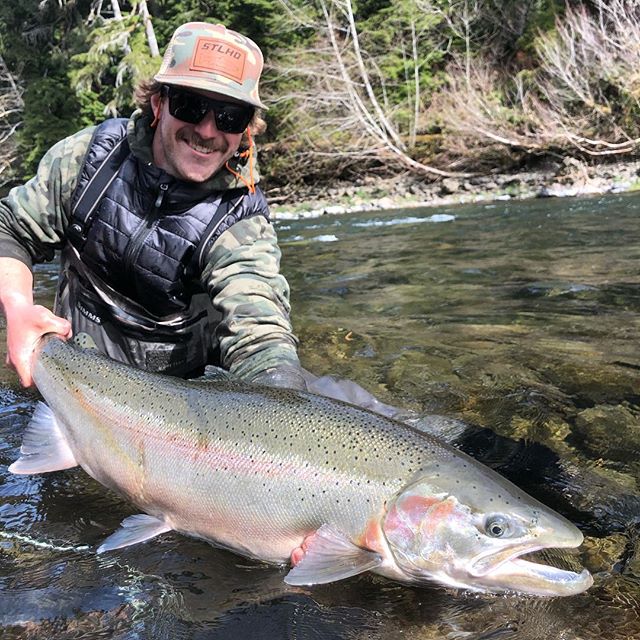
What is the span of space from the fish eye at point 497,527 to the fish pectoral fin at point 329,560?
333 millimetres

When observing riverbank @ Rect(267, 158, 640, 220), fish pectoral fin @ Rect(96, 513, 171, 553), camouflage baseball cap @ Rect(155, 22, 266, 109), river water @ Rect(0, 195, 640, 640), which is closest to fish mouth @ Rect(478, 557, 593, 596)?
river water @ Rect(0, 195, 640, 640)

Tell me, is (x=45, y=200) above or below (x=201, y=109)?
below

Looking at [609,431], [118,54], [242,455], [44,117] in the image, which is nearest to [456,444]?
[609,431]

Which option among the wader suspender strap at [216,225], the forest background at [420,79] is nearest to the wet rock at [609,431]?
the wader suspender strap at [216,225]

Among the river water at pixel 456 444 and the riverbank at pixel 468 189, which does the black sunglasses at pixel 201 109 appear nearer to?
the river water at pixel 456 444

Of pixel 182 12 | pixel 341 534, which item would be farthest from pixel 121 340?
pixel 182 12

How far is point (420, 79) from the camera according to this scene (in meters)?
25.3

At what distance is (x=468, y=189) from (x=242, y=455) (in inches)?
726

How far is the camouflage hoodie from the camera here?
2893 mm

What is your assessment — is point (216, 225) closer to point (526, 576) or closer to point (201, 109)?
point (201, 109)

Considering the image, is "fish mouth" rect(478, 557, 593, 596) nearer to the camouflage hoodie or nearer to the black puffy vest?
the camouflage hoodie

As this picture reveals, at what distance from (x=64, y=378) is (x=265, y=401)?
3.10 feet

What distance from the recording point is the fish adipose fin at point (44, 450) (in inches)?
105

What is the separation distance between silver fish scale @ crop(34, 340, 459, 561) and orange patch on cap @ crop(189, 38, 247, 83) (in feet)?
4.96
